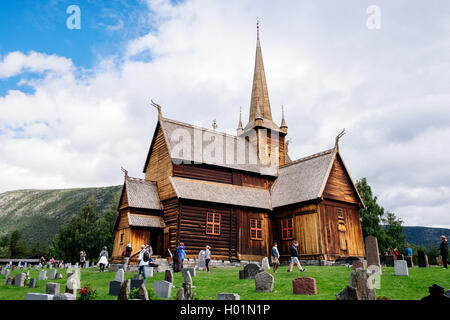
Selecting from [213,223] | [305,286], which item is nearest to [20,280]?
[305,286]

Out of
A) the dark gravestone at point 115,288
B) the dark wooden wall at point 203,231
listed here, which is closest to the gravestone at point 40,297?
the dark gravestone at point 115,288

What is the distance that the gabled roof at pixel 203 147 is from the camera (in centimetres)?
2956

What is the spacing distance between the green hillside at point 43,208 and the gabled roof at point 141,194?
273 ft

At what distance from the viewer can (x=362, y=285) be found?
10.6m

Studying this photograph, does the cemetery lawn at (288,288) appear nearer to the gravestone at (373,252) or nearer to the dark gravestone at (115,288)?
the dark gravestone at (115,288)

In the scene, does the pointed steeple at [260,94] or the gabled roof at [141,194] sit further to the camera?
the pointed steeple at [260,94]

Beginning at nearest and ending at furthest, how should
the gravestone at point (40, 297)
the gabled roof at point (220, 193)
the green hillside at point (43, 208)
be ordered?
the gravestone at point (40, 297) → the gabled roof at point (220, 193) → the green hillside at point (43, 208)

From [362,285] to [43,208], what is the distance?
156 meters

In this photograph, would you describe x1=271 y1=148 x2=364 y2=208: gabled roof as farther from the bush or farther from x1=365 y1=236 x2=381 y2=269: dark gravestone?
the bush

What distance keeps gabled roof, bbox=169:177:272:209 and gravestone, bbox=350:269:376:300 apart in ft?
56.3

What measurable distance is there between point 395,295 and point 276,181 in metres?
22.0
